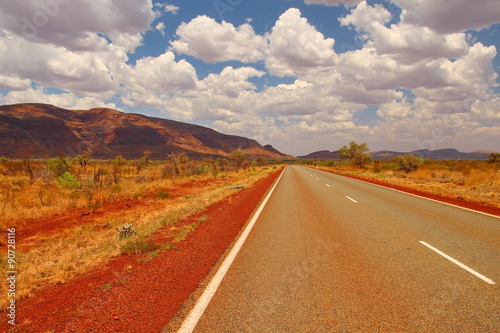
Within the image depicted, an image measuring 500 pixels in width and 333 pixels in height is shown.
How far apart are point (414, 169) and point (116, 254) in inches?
1584

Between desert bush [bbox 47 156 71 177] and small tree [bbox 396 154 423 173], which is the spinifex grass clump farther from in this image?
small tree [bbox 396 154 423 173]

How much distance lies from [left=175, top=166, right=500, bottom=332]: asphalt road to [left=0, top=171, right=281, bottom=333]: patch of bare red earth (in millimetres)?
561

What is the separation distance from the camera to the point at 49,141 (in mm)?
135000

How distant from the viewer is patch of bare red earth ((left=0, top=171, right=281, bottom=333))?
131 inches

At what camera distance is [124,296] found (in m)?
4.02

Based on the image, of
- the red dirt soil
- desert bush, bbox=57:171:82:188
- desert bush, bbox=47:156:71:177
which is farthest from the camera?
desert bush, bbox=47:156:71:177

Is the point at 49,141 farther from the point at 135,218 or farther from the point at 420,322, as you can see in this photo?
the point at 420,322

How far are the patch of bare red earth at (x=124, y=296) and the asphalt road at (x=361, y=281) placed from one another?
0.56m

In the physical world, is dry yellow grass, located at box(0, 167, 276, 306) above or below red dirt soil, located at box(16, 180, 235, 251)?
above

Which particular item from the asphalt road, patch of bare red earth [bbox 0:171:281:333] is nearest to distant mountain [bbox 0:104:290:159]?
patch of bare red earth [bbox 0:171:281:333]

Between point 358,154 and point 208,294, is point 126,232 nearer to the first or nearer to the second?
point 208,294

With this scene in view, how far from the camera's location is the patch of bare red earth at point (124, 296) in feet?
10.9

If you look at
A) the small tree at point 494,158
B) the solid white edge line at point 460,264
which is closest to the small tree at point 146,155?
the solid white edge line at point 460,264

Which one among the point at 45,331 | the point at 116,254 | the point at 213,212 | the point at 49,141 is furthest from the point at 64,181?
the point at 49,141
